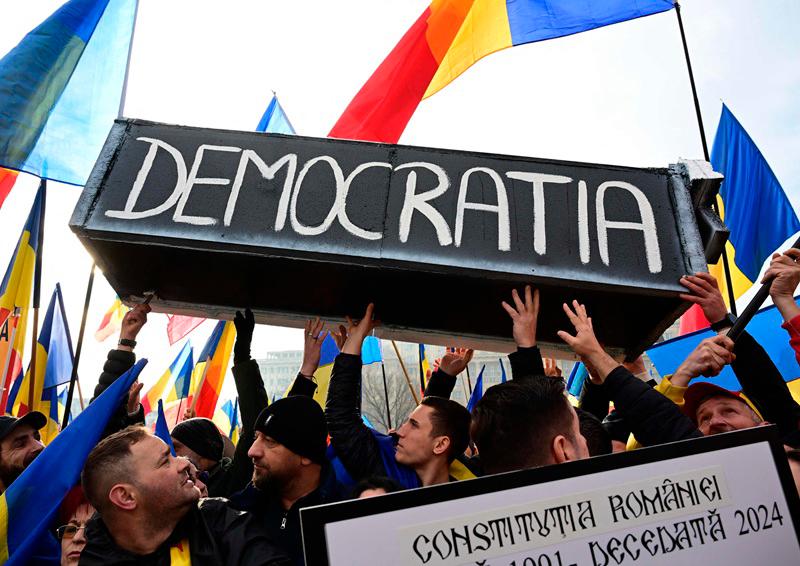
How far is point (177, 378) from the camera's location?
1027cm

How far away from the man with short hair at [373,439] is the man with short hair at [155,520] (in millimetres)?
689

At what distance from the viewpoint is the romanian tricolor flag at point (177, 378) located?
9859 mm

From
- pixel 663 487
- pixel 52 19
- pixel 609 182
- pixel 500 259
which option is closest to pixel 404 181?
pixel 500 259

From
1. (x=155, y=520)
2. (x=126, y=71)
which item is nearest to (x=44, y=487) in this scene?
(x=155, y=520)

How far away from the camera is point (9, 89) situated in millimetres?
4242

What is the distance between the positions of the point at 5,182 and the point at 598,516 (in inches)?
265

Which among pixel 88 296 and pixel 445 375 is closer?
pixel 445 375

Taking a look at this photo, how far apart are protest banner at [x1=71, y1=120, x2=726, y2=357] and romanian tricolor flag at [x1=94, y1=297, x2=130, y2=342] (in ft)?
23.7

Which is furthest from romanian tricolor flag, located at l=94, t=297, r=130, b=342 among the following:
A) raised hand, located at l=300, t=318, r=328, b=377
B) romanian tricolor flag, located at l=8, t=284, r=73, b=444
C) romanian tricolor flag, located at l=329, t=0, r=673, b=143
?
raised hand, located at l=300, t=318, r=328, b=377

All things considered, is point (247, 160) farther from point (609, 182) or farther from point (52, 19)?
point (52, 19)

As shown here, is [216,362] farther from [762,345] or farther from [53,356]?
[762,345]

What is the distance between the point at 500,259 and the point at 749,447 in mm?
1059

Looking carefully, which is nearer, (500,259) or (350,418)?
(500,259)

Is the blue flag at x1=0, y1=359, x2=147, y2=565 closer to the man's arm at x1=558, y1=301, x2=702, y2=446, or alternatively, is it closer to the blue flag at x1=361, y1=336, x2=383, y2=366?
the man's arm at x1=558, y1=301, x2=702, y2=446
